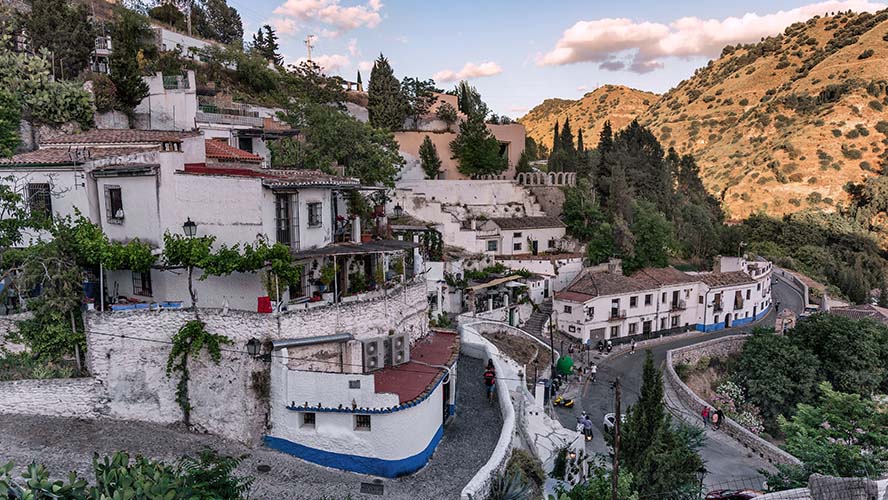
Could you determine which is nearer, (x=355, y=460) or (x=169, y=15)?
(x=355, y=460)

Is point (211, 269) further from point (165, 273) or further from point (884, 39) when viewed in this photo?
point (884, 39)

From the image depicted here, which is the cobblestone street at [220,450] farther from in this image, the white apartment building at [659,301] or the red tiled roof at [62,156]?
the white apartment building at [659,301]

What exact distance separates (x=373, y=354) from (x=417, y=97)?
42.1 meters

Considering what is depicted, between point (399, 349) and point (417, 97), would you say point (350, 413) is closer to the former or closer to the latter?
point (399, 349)

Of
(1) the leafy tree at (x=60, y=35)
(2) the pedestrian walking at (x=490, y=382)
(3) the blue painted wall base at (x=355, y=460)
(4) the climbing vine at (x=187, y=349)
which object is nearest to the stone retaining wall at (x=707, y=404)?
(2) the pedestrian walking at (x=490, y=382)

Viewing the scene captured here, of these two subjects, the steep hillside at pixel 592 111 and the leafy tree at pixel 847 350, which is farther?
the steep hillside at pixel 592 111

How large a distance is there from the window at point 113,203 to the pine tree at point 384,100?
33.7m

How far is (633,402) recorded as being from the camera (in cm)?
2872

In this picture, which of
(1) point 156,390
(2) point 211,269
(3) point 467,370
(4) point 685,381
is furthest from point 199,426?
(4) point 685,381

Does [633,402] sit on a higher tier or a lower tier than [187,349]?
lower

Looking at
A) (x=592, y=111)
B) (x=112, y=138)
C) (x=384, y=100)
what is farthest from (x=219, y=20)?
(x=592, y=111)

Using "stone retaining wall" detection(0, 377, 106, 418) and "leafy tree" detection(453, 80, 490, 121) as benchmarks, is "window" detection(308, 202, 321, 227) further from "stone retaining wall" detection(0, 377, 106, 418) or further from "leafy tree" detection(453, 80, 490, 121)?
"leafy tree" detection(453, 80, 490, 121)

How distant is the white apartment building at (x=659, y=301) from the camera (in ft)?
120

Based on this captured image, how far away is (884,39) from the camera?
321 ft
